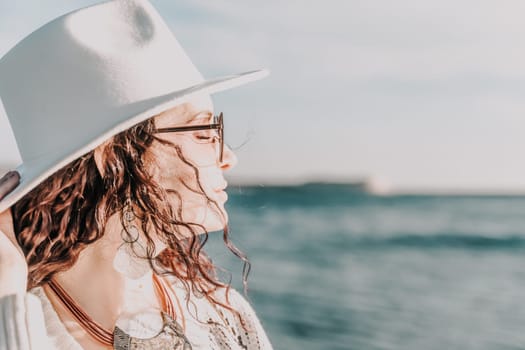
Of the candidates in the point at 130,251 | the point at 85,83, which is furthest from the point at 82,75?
the point at 130,251

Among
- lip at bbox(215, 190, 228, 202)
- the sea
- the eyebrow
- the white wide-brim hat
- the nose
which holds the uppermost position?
the white wide-brim hat

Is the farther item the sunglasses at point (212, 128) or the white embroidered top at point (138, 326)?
the sunglasses at point (212, 128)

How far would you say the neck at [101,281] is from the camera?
5.48ft

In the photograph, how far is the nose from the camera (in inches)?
71.4

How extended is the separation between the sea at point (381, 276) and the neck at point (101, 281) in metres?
0.53

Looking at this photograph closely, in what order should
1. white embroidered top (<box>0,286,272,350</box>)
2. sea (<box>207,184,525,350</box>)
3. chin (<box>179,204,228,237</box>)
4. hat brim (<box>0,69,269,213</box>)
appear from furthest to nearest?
sea (<box>207,184,525,350</box>) → chin (<box>179,204,228,237</box>) → hat brim (<box>0,69,269,213</box>) → white embroidered top (<box>0,286,272,350</box>)

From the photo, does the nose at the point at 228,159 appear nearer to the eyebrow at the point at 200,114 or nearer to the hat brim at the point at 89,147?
the eyebrow at the point at 200,114

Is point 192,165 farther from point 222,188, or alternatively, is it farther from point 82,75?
point 82,75

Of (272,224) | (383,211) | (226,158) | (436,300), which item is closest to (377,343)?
(436,300)

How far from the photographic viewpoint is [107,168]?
164 cm

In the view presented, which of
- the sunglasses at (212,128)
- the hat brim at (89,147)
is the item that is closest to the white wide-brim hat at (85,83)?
the hat brim at (89,147)

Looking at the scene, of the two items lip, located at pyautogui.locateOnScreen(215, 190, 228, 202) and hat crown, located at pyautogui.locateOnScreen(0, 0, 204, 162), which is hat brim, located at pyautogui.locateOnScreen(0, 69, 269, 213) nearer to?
hat crown, located at pyautogui.locateOnScreen(0, 0, 204, 162)

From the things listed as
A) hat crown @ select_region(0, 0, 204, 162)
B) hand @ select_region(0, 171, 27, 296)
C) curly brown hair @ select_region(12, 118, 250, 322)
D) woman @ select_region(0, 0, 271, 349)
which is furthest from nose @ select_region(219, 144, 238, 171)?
hand @ select_region(0, 171, 27, 296)

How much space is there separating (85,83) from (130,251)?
0.39 m
